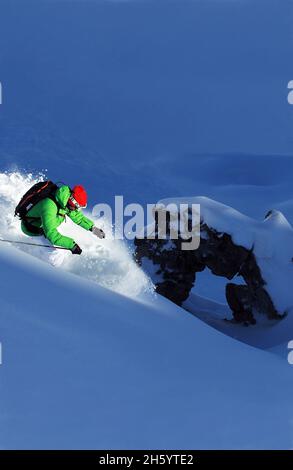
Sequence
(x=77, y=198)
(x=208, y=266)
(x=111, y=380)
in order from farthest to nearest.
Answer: (x=208, y=266) → (x=77, y=198) → (x=111, y=380)

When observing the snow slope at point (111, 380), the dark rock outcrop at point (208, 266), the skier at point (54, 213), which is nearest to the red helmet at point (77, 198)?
the skier at point (54, 213)

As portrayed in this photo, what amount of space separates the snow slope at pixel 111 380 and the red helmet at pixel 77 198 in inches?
41.4

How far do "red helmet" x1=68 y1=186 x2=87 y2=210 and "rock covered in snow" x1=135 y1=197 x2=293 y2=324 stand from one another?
475 centimetres

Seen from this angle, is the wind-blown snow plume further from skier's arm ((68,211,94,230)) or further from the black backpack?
the black backpack

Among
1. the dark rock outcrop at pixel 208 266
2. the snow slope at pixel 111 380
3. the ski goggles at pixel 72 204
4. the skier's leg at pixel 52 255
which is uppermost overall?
the dark rock outcrop at pixel 208 266

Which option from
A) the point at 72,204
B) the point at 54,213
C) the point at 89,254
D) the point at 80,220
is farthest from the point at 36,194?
the point at 89,254

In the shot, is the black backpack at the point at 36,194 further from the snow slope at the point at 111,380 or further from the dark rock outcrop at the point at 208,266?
the dark rock outcrop at the point at 208,266

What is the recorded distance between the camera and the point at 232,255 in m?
14.1

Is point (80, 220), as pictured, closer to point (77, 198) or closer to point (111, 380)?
point (77, 198)

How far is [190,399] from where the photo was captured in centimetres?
668

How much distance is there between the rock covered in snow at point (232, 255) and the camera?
14070 mm

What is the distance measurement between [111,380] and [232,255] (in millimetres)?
8059
